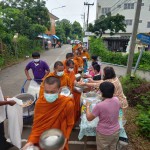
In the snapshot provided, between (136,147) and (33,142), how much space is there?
2.40 m

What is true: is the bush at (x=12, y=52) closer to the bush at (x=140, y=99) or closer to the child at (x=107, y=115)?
the bush at (x=140, y=99)

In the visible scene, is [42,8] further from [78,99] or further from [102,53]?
[78,99]

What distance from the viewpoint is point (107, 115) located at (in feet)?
8.58

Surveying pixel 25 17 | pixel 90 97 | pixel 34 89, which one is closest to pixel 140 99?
pixel 90 97

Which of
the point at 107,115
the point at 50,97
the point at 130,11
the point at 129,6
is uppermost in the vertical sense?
the point at 129,6

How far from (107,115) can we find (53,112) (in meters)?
0.81

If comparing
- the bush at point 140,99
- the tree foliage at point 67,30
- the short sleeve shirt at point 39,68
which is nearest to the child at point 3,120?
the short sleeve shirt at point 39,68

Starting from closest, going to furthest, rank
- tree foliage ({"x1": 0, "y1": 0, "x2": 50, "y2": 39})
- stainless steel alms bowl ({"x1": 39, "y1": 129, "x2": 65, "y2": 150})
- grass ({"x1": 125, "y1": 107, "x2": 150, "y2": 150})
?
1. stainless steel alms bowl ({"x1": 39, "y1": 129, "x2": 65, "y2": 150})
2. grass ({"x1": 125, "y1": 107, "x2": 150, "y2": 150})
3. tree foliage ({"x1": 0, "y1": 0, "x2": 50, "y2": 39})

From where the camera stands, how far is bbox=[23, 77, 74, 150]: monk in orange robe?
2.30 metres

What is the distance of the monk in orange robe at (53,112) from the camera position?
230cm

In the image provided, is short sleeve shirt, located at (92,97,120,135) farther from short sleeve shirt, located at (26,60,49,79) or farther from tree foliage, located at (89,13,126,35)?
tree foliage, located at (89,13,126,35)

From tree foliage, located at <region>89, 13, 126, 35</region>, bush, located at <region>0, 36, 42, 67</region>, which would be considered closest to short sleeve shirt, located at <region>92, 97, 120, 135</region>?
bush, located at <region>0, 36, 42, 67</region>

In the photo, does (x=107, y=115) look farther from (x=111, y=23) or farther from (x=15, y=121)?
(x=111, y=23)

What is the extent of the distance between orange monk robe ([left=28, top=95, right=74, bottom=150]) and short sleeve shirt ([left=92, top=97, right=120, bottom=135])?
458mm
